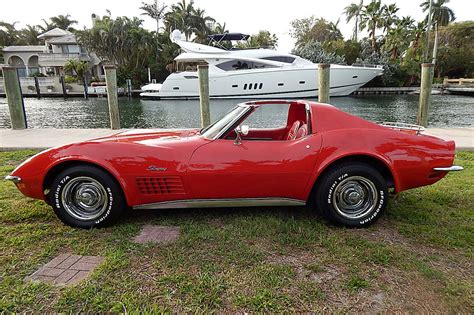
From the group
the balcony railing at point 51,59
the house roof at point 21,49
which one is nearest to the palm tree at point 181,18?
the balcony railing at point 51,59

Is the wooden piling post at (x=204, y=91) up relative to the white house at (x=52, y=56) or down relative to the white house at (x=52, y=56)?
down

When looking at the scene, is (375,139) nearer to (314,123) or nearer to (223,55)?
(314,123)

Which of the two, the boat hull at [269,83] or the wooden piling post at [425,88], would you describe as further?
the boat hull at [269,83]

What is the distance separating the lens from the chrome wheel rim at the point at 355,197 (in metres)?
3.03

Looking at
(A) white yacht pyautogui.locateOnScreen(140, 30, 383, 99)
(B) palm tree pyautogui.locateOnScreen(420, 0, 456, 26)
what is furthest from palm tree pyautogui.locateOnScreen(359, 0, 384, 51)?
(A) white yacht pyautogui.locateOnScreen(140, 30, 383, 99)

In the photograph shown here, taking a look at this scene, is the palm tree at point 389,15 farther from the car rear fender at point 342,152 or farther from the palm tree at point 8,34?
the palm tree at point 8,34

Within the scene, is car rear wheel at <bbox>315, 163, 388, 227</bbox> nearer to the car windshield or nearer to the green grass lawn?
the green grass lawn

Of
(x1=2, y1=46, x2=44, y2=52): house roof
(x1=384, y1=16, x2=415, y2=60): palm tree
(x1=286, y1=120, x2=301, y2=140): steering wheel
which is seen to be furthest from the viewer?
(x1=2, y1=46, x2=44, y2=52): house roof

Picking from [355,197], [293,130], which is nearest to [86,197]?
[293,130]

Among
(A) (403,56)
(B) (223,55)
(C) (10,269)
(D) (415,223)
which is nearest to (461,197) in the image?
(D) (415,223)

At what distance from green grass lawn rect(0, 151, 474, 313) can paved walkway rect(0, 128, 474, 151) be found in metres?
3.59

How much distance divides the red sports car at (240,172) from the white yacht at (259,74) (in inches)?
886

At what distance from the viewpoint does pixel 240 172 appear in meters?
2.96

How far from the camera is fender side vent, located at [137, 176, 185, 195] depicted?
117 inches
